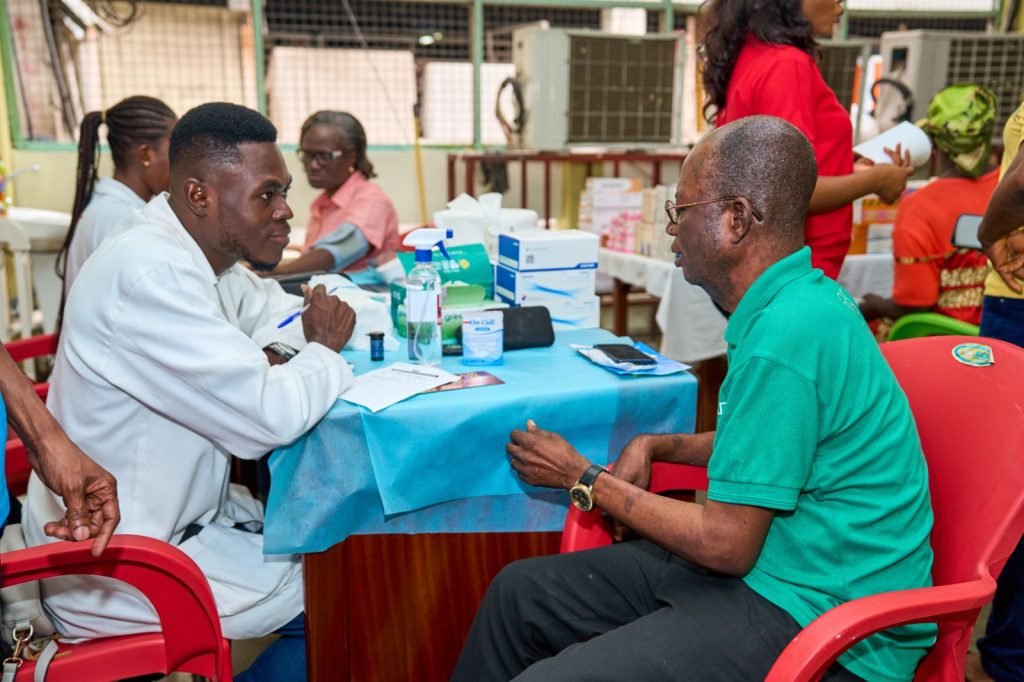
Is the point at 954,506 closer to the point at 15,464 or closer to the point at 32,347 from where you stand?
the point at 15,464

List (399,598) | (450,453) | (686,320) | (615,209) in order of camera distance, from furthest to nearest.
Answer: (615,209) → (686,320) → (399,598) → (450,453)

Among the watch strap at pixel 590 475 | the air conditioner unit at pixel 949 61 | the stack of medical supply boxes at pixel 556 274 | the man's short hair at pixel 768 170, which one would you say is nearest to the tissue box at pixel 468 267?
the stack of medical supply boxes at pixel 556 274

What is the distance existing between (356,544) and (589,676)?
0.65m

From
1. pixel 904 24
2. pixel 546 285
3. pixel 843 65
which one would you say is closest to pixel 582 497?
pixel 546 285

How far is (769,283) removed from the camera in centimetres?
127

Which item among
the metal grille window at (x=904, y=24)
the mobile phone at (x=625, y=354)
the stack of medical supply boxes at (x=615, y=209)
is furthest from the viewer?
the metal grille window at (x=904, y=24)

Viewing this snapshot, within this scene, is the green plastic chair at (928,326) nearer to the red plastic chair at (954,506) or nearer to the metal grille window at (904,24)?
the red plastic chair at (954,506)

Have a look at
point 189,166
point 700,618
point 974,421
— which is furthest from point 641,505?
point 189,166

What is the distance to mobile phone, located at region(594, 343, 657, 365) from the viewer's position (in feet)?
5.93

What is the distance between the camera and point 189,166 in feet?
5.39

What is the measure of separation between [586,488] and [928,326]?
2.18m

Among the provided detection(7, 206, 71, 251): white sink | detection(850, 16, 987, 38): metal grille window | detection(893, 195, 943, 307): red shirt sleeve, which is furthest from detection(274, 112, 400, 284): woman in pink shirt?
detection(850, 16, 987, 38): metal grille window

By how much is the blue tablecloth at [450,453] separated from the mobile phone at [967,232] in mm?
993

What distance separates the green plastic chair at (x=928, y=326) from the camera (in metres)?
2.92
